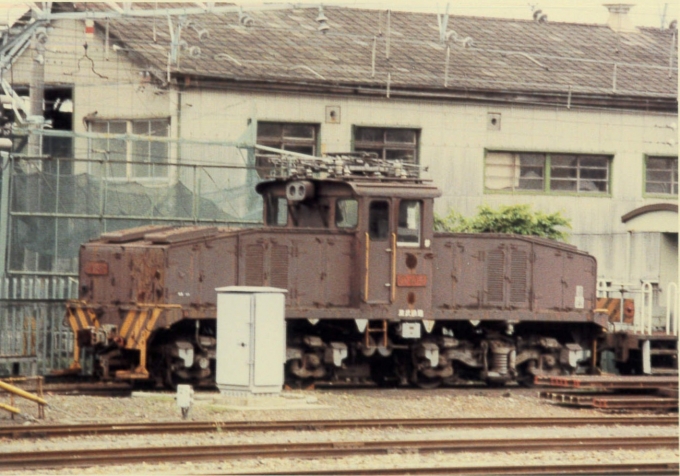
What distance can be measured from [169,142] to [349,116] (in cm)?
588

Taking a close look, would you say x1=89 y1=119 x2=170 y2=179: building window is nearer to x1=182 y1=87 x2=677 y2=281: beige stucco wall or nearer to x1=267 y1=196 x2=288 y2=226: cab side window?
x1=182 y1=87 x2=677 y2=281: beige stucco wall

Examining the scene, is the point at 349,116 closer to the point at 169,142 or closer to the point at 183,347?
the point at 169,142

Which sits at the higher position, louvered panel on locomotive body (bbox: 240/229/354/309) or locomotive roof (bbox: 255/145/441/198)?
locomotive roof (bbox: 255/145/441/198)

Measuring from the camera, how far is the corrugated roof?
27.4 meters

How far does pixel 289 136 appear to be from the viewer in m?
27.3

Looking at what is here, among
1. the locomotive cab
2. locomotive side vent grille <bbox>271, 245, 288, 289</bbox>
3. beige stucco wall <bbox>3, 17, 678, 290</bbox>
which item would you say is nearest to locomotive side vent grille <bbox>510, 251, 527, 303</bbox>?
the locomotive cab

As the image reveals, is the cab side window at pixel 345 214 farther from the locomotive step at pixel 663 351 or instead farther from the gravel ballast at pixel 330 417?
the locomotive step at pixel 663 351

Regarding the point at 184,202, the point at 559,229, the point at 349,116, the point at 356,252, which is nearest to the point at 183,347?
the point at 356,252

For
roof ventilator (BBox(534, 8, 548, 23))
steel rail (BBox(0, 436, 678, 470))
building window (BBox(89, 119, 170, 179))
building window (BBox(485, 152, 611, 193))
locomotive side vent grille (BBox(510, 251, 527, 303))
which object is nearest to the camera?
steel rail (BBox(0, 436, 678, 470))

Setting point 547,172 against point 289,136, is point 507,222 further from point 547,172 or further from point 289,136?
point 289,136

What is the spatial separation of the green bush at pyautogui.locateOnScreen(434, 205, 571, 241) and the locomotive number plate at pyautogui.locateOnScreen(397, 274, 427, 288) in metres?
7.28

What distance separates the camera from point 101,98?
2761cm

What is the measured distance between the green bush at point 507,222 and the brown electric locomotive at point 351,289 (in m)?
5.77

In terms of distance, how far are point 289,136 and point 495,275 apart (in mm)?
7949
